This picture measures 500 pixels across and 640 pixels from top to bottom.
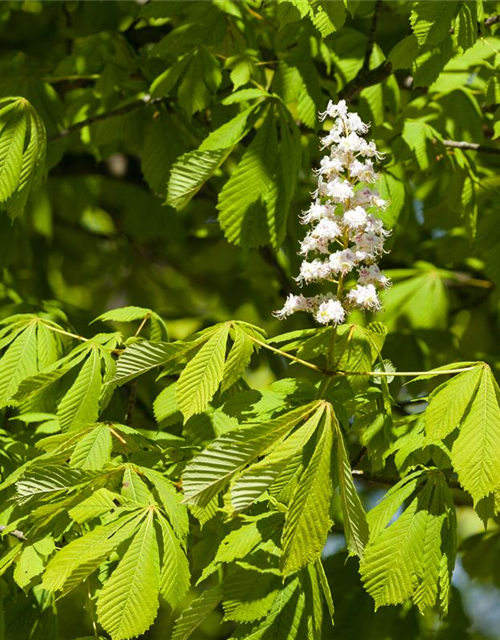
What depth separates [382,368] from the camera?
192 cm

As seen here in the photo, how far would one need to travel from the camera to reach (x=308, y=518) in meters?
1.50

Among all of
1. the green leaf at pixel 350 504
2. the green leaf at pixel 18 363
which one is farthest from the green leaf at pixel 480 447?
the green leaf at pixel 18 363

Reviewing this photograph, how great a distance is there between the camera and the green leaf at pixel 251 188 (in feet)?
7.66

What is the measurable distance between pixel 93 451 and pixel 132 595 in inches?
13.8

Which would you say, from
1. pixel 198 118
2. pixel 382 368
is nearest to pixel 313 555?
pixel 382 368

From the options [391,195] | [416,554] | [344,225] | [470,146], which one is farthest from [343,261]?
[470,146]

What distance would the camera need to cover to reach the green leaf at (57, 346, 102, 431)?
2.04 meters

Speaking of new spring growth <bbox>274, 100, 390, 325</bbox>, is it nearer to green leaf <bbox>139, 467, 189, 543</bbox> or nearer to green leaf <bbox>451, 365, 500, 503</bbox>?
green leaf <bbox>451, 365, 500, 503</bbox>

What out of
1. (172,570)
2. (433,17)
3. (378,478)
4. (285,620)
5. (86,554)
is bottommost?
(378,478)

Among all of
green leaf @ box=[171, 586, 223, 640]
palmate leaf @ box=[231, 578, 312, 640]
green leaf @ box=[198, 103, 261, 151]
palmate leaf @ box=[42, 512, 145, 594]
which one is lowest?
palmate leaf @ box=[231, 578, 312, 640]

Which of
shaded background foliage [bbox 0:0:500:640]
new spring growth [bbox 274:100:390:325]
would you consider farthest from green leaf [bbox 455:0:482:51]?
new spring growth [bbox 274:100:390:325]

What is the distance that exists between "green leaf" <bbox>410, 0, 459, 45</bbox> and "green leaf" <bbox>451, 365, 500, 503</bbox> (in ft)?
3.09

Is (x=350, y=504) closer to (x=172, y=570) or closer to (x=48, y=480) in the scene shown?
(x=172, y=570)

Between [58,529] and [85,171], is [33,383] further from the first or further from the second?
[85,171]
